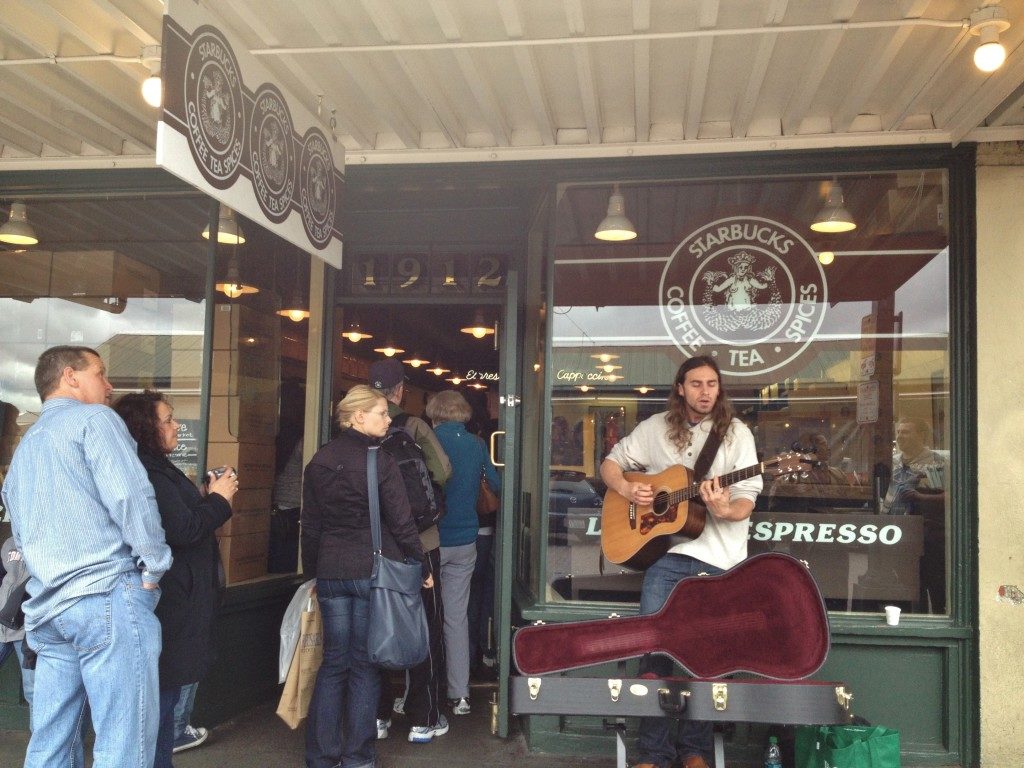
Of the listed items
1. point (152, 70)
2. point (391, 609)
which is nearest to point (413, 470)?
point (391, 609)

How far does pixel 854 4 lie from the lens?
3387mm

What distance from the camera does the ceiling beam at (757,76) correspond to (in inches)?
137

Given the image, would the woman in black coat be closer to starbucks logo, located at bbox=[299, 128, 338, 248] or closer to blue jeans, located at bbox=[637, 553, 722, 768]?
starbucks logo, located at bbox=[299, 128, 338, 248]

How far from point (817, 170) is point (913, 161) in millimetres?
464

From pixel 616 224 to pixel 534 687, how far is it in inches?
100

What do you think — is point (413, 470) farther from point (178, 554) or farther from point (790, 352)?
point (790, 352)

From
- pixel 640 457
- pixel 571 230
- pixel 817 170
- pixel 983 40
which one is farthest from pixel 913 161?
pixel 640 457

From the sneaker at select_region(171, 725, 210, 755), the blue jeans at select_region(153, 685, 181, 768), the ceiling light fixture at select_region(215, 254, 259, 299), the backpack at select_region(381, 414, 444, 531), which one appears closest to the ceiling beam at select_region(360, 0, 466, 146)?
the ceiling light fixture at select_region(215, 254, 259, 299)

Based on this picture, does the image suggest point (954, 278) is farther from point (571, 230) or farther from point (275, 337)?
point (275, 337)

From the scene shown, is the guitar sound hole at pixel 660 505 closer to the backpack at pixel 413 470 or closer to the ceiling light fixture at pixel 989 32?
the backpack at pixel 413 470

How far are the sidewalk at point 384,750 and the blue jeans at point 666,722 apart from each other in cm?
59

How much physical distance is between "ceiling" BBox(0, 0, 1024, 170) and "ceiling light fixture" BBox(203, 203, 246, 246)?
489mm

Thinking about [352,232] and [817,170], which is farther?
[352,232]

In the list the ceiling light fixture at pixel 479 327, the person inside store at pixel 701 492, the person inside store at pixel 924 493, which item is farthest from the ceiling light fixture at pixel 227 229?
the person inside store at pixel 924 493
